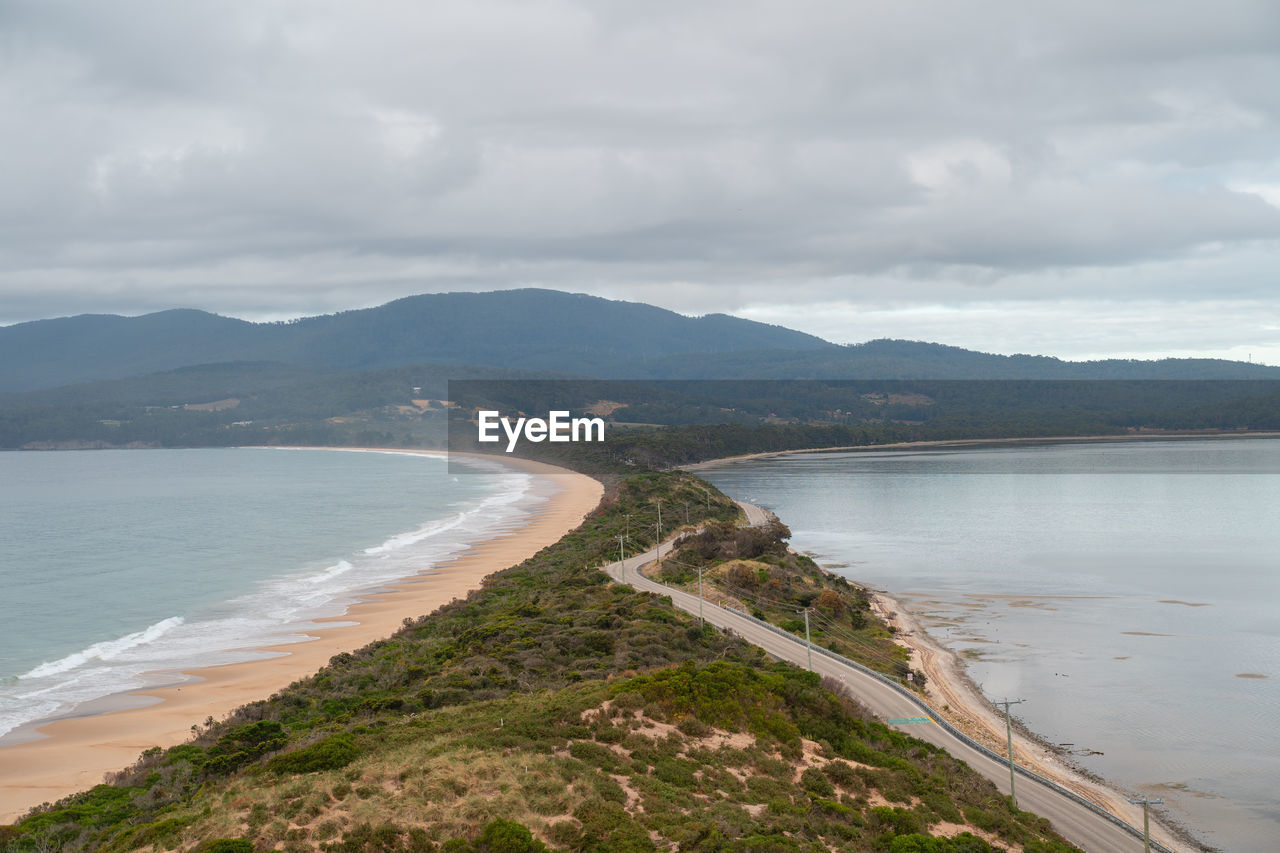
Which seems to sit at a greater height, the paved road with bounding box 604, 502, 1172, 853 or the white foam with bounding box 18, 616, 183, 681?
the paved road with bounding box 604, 502, 1172, 853

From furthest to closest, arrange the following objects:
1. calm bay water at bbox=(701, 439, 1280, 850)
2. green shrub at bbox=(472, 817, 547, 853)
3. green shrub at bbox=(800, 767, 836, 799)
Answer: calm bay water at bbox=(701, 439, 1280, 850) < green shrub at bbox=(800, 767, 836, 799) < green shrub at bbox=(472, 817, 547, 853)

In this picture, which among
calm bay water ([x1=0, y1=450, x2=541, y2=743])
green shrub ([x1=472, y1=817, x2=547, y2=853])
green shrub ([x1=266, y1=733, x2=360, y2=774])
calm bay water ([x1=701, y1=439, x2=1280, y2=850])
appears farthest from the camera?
calm bay water ([x1=0, y1=450, x2=541, y2=743])

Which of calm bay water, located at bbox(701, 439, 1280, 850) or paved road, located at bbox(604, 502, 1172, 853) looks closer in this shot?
paved road, located at bbox(604, 502, 1172, 853)

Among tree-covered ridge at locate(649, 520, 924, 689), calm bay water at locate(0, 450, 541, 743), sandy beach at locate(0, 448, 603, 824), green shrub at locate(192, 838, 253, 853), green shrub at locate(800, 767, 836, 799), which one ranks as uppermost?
green shrub at locate(192, 838, 253, 853)

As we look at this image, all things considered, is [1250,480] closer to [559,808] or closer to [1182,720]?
[1182,720]

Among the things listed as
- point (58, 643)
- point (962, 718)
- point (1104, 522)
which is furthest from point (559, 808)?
point (1104, 522)

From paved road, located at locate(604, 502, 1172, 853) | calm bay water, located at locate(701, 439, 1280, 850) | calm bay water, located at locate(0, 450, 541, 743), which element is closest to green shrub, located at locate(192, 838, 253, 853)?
paved road, located at locate(604, 502, 1172, 853)

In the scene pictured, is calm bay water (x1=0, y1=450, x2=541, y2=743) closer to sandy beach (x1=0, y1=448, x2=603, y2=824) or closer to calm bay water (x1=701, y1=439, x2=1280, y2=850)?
sandy beach (x1=0, y1=448, x2=603, y2=824)

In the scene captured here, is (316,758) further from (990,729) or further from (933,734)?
(990,729)
